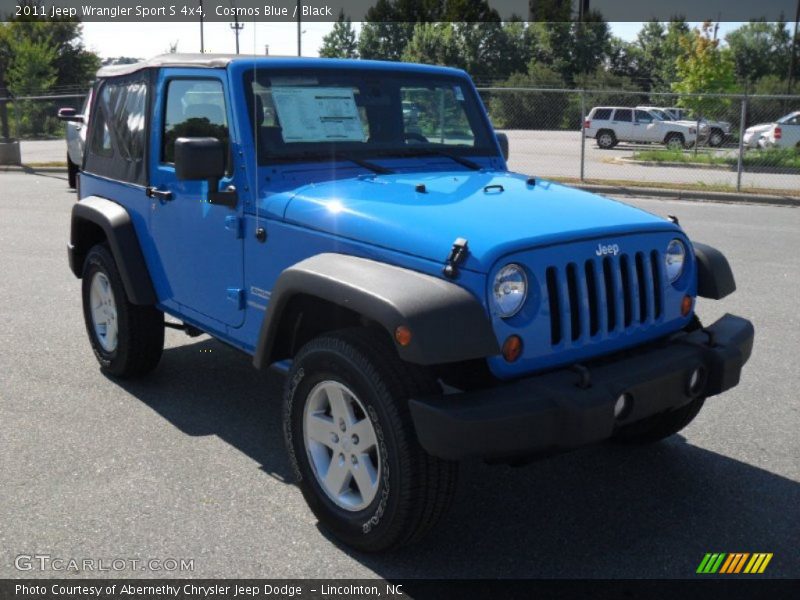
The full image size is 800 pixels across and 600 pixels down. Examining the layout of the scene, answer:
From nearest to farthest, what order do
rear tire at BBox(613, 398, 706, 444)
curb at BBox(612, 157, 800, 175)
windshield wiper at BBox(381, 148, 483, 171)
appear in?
rear tire at BBox(613, 398, 706, 444) → windshield wiper at BBox(381, 148, 483, 171) → curb at BBox(612, 157, 800, 175)

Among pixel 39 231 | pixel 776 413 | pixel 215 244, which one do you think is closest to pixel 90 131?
pixel 215 244

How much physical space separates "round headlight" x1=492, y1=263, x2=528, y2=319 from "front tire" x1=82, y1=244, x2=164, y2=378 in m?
2.78

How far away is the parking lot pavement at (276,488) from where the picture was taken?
3484 millimetres

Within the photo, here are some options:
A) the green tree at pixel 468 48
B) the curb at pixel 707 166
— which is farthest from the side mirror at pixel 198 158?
the green tree at pixel 468 48

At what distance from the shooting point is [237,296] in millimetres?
4285

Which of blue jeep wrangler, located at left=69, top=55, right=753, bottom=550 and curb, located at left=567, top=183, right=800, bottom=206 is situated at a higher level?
blue jeep wrangler, located at left=69, top=55, right=753, bottom=550

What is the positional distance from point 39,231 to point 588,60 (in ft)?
182

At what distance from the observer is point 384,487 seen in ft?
10.8

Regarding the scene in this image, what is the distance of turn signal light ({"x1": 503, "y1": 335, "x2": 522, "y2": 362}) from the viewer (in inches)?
128

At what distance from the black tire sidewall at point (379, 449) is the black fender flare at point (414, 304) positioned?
0.23 meters

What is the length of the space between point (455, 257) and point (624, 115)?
32.1 meters

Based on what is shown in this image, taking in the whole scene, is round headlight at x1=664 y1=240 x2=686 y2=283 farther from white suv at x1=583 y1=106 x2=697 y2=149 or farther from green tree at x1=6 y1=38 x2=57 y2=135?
green tree at x1=6 y1=38 x2=57 y2=135

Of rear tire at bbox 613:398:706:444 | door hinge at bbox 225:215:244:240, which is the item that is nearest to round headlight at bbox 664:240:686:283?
rear tire at bbox 613:398:706:444

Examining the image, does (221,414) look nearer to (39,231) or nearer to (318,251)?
(318,251)
